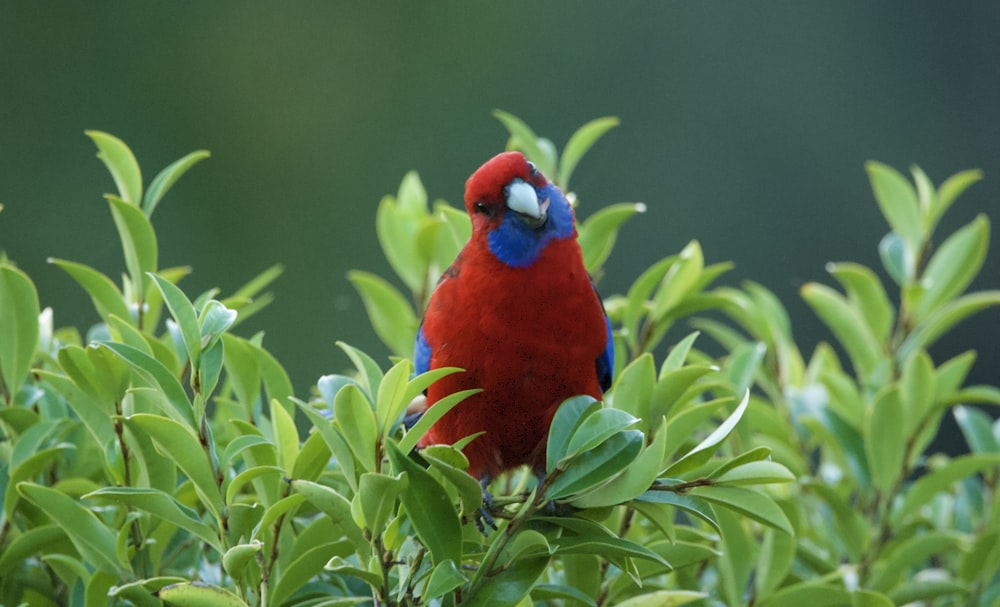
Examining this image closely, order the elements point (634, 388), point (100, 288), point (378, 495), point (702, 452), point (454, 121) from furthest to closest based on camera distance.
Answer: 1. point (454, 121)
2. point (100, 288)
3. point (634, 388)
4. point (702, 452)
5. point (378, 495)

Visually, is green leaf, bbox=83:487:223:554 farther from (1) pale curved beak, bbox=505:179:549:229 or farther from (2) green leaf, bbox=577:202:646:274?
(2) green leaf, bbox=577:202:646:274

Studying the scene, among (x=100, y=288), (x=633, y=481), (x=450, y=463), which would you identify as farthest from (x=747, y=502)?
(x=100, y=288)

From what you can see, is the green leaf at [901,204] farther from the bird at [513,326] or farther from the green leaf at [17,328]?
the green leaf at [17,328]

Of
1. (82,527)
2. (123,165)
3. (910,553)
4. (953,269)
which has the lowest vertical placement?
(910,553)

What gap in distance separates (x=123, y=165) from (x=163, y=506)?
0.50m

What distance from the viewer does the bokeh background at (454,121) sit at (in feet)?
15.6

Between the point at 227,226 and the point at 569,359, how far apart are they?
4.23m

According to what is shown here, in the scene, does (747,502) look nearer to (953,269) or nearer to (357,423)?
(357,423)

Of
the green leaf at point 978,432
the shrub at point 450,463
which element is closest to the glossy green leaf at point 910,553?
the shrub at point 450,463

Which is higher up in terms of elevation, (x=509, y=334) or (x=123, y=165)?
(x=123, y=165)

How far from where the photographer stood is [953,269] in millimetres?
1585

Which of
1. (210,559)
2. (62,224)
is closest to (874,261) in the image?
(62,224)

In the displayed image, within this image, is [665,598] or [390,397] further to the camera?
[665,598]

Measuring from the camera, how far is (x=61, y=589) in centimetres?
114
